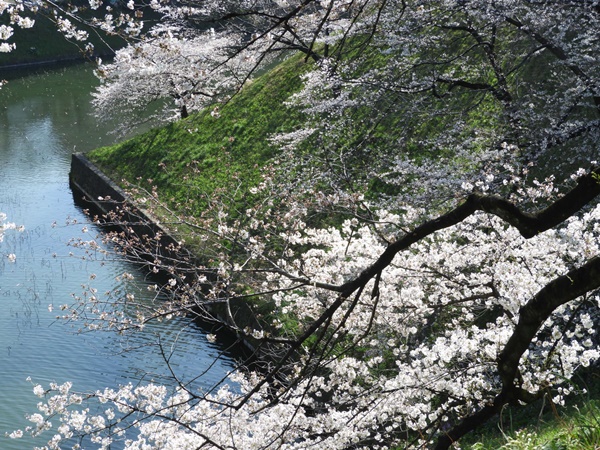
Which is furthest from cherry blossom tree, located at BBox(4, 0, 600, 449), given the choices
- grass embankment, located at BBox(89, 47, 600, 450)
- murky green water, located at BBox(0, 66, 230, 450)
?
grass embankment, located at BBox(89, 47, 600, 450)

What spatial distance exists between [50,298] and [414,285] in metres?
8.71

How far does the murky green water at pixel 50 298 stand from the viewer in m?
11.2

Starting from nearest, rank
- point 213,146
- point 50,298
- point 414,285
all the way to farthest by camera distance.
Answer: point 414,285 < point 50,298 < point 213,146

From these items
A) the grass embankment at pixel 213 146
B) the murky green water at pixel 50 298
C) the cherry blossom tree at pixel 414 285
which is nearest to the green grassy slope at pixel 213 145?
the grass embankment at pixel 213 146

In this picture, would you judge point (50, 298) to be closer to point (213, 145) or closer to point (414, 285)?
A: point (213, 145)

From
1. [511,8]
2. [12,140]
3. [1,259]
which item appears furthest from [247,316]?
[12,140]

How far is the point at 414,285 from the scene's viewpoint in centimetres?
843

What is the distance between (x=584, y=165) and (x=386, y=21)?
12.7 ft

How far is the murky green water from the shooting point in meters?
11.2

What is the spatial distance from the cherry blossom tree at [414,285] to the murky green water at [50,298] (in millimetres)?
858

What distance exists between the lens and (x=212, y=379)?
10.9 m

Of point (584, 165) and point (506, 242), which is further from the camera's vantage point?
point (584, 165)

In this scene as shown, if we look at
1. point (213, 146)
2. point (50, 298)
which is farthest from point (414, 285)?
point (213, 146)

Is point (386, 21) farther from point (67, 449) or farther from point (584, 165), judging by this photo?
point (67, 449)
